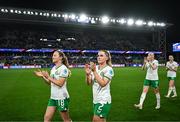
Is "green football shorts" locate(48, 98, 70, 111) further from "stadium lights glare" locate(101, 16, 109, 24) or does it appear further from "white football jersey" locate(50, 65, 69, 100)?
"stadium lights glare" locate(101, 16, 109, 24)

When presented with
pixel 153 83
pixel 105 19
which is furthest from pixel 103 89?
pixel 105 19

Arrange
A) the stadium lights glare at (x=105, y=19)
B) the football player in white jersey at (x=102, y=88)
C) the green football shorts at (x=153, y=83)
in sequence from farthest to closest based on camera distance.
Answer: the stadium lights glare at (x=105, y=19) < the green football shorts at (x=153, y=83) < the football player in white jersey at (x=102, y=88)

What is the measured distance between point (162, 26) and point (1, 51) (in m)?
40.9

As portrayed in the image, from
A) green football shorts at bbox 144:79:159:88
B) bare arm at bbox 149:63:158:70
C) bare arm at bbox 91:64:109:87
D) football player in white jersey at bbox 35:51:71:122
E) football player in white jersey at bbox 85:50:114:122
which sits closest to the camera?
bare arm at bbox 91:64:109:87

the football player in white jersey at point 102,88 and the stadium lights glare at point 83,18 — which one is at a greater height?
the stadium lights glare at point 83,18

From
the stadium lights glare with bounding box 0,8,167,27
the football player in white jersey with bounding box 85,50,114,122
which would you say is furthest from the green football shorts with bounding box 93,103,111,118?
the stadium lights glare with bounding box 0,8,167,27

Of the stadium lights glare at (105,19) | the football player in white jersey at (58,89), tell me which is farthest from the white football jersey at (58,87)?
the stadium lights glare at (105,19)

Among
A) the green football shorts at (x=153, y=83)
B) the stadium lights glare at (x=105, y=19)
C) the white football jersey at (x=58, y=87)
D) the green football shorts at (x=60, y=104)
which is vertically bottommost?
the green football shorts at (x=153, y=83)

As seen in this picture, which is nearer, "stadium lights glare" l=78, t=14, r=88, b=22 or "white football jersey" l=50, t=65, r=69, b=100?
"white football jersey" l=50, t=65, r=69, b=100

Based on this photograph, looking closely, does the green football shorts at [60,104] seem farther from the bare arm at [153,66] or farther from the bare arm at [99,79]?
the bare arm at [153,66]

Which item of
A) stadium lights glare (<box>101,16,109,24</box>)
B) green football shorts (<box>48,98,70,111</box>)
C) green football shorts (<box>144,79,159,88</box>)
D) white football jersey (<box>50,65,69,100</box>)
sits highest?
stadium lights glare (<box>101,16,109,24</box>)

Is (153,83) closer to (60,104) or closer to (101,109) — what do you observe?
(60,104)

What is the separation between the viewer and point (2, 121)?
9.77 meters

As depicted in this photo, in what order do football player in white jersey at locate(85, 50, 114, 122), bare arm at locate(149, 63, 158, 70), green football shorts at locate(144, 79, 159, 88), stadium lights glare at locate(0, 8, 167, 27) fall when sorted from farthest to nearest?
stadium lights glare at locate(0, 8, 167, 27) → green football shorts at locate(144, 79, 159, 88) → bare arm at locate(149, 63, 158, 70) → football player in white jersey at locate(85, 50, 114, 122)
